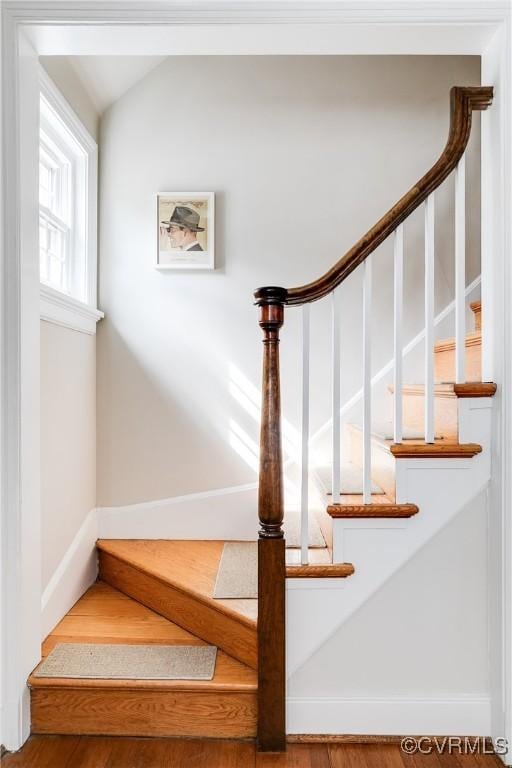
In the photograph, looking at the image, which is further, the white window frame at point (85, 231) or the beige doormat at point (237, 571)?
the white window frame at point (85, 231)

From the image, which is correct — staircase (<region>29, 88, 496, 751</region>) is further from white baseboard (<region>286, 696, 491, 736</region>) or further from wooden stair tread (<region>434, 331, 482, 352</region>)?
wooden stair tread (<region>434, 331, 482, 352</region>)

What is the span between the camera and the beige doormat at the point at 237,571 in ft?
6.61

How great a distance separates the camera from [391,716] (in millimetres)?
1765

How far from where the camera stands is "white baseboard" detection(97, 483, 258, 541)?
2686mm

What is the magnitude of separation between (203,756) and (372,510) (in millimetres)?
931

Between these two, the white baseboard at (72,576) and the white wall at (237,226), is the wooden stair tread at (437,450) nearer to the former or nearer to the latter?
the white wall at (237,226)

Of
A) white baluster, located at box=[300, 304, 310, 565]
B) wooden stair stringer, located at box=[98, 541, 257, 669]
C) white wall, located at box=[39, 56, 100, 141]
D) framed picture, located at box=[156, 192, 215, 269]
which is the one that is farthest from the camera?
framed picture, located at box=[156, 192, 215, 269]

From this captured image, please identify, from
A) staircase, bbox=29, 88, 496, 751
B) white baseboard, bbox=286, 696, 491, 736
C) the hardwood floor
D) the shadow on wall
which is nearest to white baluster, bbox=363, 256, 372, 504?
staircase, bbox=29, 88, 496, 751

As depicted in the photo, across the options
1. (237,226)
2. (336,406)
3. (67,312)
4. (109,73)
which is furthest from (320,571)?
(109,73)

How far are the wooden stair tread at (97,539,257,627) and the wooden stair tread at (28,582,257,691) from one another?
17cm

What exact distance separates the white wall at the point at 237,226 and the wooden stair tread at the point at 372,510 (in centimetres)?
97

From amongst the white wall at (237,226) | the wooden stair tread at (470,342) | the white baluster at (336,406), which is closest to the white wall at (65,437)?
the white wall at (237,226)

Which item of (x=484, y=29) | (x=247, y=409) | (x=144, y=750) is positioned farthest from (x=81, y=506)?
(x=484, y=29)

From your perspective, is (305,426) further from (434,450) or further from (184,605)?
(184,605)
